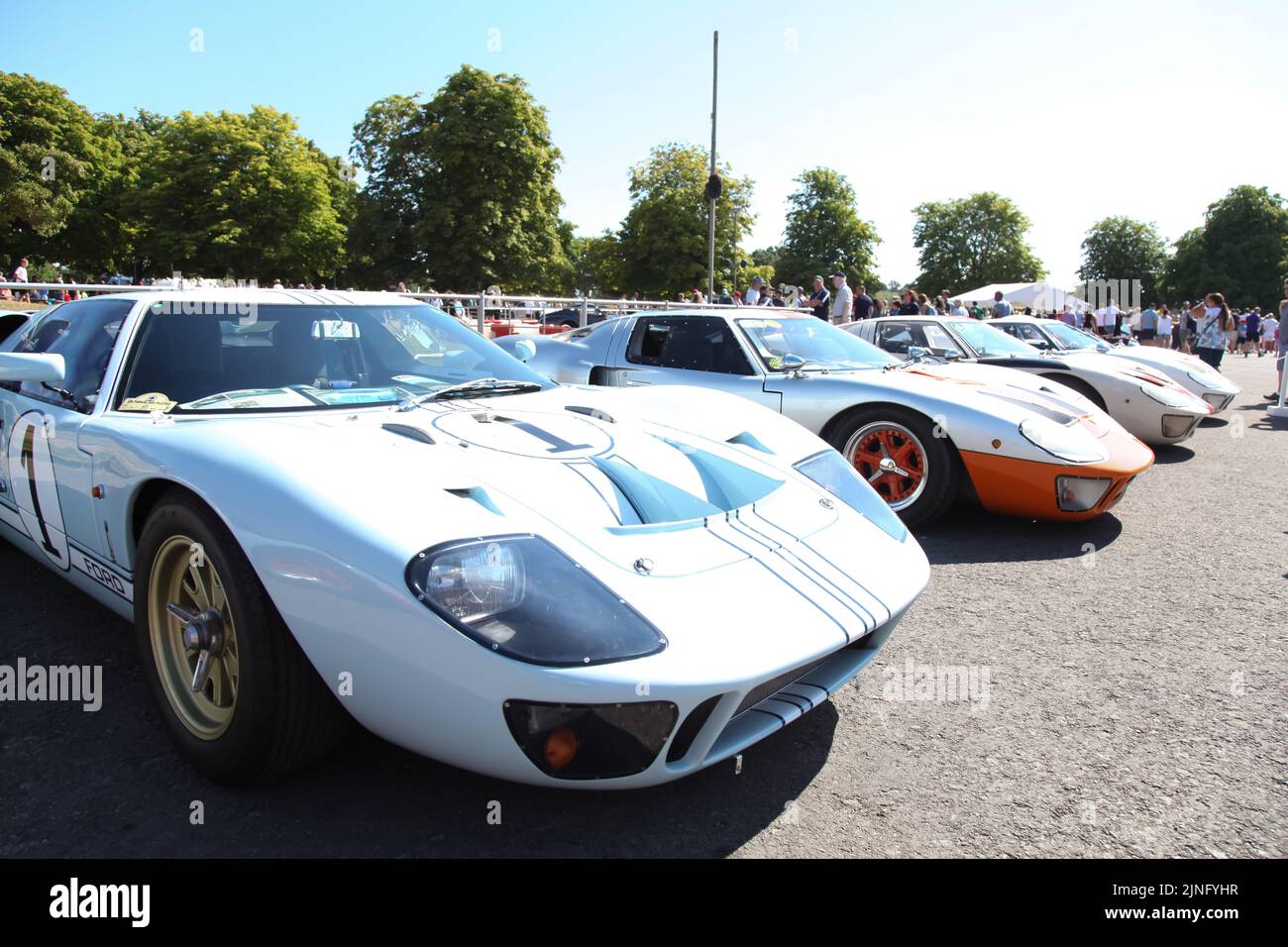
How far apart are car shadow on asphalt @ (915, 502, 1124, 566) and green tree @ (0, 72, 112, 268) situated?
38313mm

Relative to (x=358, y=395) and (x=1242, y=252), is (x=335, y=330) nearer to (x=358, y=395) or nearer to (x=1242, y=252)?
(x=358, y=395)

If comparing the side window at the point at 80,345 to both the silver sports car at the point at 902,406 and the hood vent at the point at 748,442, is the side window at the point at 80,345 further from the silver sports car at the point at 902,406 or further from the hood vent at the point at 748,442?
the hood vent at the point at 748,442

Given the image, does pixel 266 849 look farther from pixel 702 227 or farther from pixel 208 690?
pixel 702 227

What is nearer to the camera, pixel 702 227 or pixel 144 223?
pixel 144 223

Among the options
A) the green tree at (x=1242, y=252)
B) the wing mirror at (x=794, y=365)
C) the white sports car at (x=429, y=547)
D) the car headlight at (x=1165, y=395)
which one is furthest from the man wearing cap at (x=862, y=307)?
the green tree at (x=1242, y=252)

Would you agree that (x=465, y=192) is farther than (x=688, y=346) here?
Yes

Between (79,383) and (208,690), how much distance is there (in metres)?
1.32

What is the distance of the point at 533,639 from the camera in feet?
5.34

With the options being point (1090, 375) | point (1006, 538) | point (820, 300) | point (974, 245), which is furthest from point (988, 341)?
point (974, 245)

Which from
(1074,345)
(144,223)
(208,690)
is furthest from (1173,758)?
(144,223)

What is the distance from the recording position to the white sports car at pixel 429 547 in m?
1.66

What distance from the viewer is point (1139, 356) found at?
970 centimetres

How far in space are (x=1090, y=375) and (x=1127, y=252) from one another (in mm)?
74708

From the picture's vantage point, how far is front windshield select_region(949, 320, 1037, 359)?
7469 mm
